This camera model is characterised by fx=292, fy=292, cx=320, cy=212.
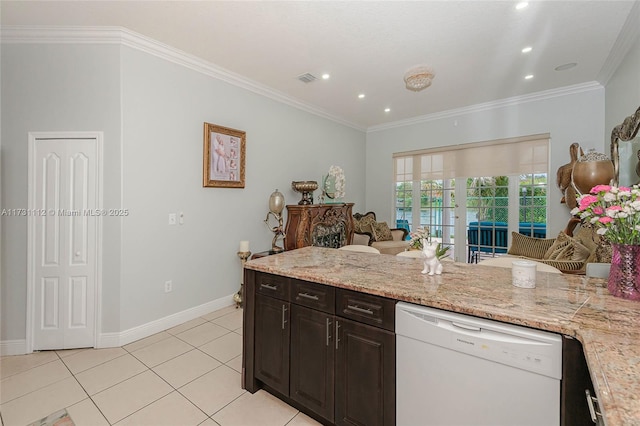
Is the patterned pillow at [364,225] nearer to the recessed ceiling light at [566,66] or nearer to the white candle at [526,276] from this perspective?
the recessed ceiling light at [566,66]

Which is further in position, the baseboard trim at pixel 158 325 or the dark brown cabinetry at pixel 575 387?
the baseboard trim at pixel 158 325

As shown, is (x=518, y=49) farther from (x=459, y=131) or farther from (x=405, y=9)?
(x=459, y=131)

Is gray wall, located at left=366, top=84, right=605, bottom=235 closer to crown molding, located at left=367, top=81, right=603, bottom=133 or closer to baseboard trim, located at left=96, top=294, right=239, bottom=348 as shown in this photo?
crown molding, located at left=367, top=81, right=603, bottom=133

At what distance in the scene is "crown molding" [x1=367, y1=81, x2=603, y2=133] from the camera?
404 centimetres

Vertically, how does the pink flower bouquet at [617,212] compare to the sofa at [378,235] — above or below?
above

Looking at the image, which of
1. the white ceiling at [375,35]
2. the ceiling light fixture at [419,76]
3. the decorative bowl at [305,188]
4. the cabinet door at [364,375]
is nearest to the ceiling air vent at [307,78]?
the white ceiling at [375,35]

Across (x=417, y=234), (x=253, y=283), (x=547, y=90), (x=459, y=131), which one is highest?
(x=547, y=90)

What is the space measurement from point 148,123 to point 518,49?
153 inches

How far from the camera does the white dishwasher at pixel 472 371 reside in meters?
1.07

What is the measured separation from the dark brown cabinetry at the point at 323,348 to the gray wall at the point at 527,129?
433 centimetres

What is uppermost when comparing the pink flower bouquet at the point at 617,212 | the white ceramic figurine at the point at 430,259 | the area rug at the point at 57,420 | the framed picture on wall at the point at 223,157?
the framed picture on wall at the point at 223,157

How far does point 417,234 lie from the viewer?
6.32ft

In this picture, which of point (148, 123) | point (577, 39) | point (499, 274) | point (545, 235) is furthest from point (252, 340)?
point (545, 235)

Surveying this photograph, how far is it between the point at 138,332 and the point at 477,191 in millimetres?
5320
